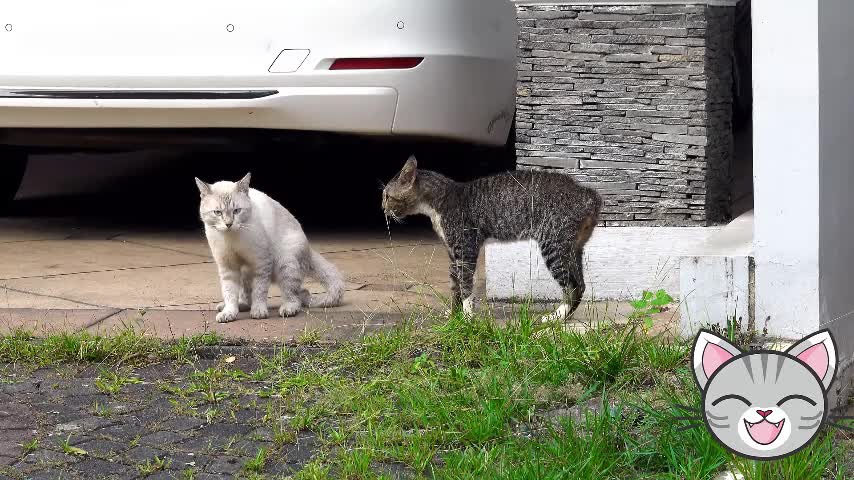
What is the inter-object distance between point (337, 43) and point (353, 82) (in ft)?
0.64

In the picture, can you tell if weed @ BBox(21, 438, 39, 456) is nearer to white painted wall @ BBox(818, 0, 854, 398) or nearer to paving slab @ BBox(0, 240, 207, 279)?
white painted wall @ BBox(818, 0, 854, 398)

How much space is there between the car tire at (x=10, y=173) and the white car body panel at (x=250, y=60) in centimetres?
143

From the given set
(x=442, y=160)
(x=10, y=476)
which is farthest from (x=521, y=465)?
(x=442, y=160)

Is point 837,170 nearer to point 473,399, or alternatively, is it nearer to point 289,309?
point 473,399

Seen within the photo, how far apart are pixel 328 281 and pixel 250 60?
4.38ft

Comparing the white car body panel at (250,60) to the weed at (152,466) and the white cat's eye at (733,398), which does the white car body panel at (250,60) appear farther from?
the white cat's eye at (733,398)

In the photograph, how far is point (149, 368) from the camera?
3.93 metres

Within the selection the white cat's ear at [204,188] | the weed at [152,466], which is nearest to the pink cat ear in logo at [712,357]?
the weed at [152,466]

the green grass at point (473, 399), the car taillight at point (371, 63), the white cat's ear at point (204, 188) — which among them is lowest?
the green grass at point (473, 399)

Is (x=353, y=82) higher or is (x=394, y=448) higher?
(x=353, y=82)

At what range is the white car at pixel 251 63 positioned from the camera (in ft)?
18.6

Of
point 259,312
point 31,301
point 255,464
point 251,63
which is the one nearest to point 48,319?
point 31,301

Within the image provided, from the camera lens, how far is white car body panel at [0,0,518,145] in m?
5.66

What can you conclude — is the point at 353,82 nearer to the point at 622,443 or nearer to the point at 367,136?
the point at 367,136
